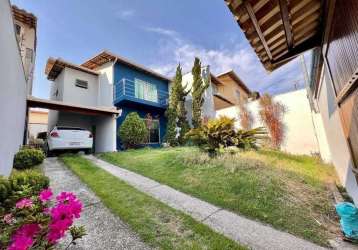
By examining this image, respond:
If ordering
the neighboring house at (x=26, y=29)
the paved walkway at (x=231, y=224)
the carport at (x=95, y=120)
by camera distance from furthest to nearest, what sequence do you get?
the carport at (x=95, y=120) < the neighboring house at (x=26, y=29) < the paved walkway at (x=231, y=224)

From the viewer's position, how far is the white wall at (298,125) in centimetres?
900

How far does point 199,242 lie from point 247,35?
Answer: 3.14 meters

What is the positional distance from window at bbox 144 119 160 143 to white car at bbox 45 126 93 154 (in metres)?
5.20

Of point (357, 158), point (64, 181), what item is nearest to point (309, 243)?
point (357, 158)

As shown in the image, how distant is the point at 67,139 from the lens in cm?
914

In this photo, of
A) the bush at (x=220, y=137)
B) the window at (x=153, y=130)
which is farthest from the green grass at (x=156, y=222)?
the window at (x=153, y=130)

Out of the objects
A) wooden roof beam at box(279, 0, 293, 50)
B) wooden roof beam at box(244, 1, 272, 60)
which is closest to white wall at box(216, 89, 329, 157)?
wooden roof beam at box(279, 0, 293, 50)

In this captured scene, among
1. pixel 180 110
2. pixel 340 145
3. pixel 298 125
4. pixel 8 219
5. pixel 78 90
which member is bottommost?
pixel 8 219

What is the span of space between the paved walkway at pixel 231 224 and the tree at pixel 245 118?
7.31 m

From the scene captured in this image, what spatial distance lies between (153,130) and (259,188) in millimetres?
11342

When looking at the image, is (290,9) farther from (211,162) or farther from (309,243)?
(211,162)

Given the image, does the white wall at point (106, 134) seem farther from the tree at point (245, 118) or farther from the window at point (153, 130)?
the tree at point (245, 118)

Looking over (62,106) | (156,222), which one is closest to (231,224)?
(156,222)

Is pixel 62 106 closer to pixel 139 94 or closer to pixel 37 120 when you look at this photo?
pixel 139 94
